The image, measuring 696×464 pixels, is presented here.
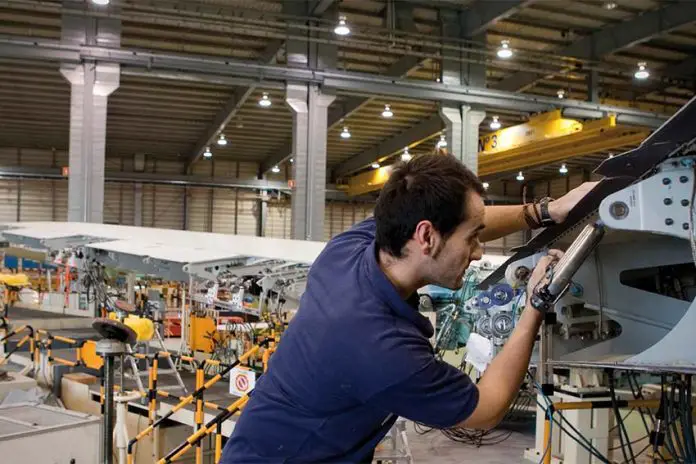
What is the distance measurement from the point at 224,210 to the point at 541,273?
2737 cm

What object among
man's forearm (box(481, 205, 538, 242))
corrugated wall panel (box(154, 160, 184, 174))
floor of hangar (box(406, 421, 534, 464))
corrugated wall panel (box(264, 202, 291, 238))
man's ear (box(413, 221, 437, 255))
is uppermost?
corrugated wall panel (box(154, 160, 184, 174))

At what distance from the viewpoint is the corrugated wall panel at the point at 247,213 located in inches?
1135

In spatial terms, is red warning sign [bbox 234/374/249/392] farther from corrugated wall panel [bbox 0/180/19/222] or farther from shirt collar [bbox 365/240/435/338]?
corrugated wall panel [bbox 0/180/19/222]

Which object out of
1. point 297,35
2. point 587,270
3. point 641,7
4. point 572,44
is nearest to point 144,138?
point 297,35

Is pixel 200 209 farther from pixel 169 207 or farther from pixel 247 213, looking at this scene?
pixel 247 213

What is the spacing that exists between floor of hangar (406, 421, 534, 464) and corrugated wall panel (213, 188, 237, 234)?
20.6m

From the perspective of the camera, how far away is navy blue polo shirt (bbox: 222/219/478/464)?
149cm

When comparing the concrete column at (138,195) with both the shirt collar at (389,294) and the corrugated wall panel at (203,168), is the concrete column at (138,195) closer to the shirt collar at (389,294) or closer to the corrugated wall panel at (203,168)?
the corrugated wall panel at (203,168)

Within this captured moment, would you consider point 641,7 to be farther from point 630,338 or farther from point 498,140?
point 630,338

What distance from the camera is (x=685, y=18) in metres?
11.9

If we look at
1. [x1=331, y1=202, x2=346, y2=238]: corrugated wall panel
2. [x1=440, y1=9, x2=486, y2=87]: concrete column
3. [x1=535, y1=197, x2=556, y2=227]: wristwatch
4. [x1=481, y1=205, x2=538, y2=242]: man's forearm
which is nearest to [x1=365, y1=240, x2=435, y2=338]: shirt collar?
[x1=481, y1=205, x2=538, y2=242]: man's forearm

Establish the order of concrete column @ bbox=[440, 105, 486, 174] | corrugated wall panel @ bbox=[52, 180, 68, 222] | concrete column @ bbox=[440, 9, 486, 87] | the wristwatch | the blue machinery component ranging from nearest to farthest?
the wristwatch < the blue machinery component < concrete column @ bbox=[440, 9, 486, 87] < concrete column @ bbox=[440, 105, 486, 174] < corrugated wall panel @ bbox=[52, 180, 68, 222]

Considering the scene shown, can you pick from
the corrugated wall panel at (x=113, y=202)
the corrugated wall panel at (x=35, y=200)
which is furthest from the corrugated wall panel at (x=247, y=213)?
the corrugated wall panel at (x=35, y=200)

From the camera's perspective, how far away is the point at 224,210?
93.9 feet
